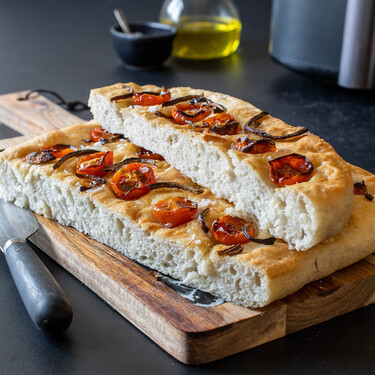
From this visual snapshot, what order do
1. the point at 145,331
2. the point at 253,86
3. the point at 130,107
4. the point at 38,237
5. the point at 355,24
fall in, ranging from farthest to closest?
1. the point at 253,86
2. the point at 355,24
3. the point at 130,107
4. the point at 38,237
5. the point at 145,331

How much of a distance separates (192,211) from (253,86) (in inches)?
119

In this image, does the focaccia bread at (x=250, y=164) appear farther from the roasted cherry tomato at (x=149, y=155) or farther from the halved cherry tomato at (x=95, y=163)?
the halved cherry tomato at (x=95, y=163)

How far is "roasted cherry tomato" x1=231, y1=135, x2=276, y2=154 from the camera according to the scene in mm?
2867

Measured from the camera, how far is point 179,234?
8.72 ft

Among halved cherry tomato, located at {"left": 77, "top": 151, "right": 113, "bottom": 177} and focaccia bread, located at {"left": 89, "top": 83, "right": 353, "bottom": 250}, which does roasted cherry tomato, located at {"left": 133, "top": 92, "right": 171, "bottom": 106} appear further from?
halved cherry tomato, located at {"left": 77, "top": 151, "right": 113, "bottom": 177}

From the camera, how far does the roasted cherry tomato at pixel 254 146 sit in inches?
113

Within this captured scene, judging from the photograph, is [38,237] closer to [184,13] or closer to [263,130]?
[263,130]

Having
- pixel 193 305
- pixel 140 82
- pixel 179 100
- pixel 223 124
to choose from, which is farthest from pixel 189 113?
pixel 140 82

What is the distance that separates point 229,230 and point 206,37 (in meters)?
3.47

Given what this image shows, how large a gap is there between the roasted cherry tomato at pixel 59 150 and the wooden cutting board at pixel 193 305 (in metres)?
0.49

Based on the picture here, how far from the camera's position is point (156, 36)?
5.39 m

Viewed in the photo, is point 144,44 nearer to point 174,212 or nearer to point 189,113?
point 189,113

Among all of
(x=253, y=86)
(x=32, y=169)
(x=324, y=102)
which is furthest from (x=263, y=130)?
(x=253, y=86)

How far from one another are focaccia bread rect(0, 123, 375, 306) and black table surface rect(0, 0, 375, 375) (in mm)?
236
